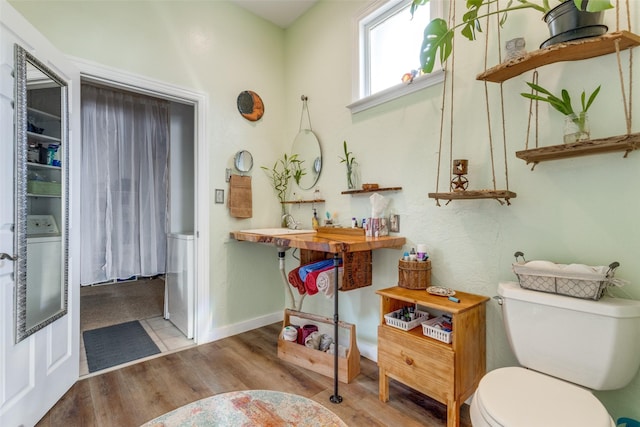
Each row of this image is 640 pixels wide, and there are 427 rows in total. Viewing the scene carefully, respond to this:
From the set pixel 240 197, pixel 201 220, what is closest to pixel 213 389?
pixel 201 220

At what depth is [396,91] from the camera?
78.2 inches

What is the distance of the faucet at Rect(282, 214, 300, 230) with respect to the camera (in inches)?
110

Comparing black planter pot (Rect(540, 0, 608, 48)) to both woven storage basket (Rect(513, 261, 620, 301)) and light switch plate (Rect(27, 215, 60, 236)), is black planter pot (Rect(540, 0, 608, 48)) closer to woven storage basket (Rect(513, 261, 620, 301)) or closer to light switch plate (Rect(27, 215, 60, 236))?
woven storage basket (Rect(513, 261, 620, 301))

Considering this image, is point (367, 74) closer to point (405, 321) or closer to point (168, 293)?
point (405, 321)

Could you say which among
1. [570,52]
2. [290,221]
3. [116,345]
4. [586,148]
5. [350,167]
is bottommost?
[116,345]

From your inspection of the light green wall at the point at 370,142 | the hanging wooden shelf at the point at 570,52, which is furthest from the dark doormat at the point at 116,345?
the hanging wooden shelf at the point at 570,52

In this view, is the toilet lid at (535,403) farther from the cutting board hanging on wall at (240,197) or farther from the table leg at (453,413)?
the cutting board hanging on wall at (240,197)

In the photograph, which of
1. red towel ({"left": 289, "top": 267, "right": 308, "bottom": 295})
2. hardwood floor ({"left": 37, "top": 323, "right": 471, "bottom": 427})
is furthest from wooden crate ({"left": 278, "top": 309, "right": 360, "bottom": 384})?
red towel ({"left": 289, "top": 267, "right": 308, "bottom": 295})

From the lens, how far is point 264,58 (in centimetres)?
289

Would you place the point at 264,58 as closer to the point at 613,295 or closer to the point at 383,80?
the point at 383,80

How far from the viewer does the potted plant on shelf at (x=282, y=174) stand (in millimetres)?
2891

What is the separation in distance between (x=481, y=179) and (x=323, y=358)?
4.82 ft

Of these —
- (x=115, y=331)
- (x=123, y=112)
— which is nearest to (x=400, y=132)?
(x=115, y=331)

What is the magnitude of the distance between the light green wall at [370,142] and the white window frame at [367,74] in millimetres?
60
